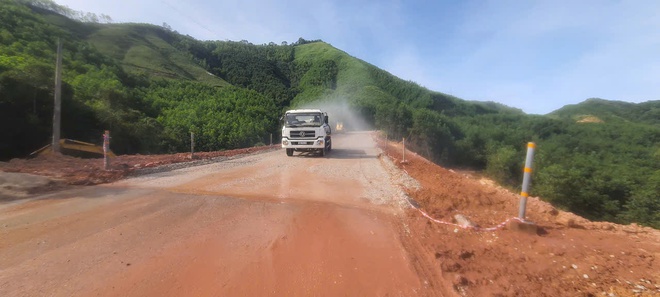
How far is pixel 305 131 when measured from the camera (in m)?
15.4

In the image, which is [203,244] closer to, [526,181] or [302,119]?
[526,181]

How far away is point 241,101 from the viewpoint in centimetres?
5219

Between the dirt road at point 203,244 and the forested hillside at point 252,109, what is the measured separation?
17.3 m

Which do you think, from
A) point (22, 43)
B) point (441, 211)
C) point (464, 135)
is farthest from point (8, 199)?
point (464, 135)

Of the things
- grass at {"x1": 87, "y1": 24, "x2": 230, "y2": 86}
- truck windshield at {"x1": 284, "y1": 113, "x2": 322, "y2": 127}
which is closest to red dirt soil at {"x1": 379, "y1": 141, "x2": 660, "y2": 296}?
truck windshield at {"x1": 284, "y1": 113, "x2": 322, "y2": 127}

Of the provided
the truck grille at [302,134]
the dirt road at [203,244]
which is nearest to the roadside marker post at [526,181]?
the dirt road at [203,244]

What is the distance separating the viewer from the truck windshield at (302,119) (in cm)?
1560

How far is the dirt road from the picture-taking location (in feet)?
10.4

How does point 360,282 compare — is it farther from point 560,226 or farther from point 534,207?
point 534,207

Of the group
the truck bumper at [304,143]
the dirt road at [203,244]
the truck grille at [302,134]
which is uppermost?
the truck grille at [302,134]

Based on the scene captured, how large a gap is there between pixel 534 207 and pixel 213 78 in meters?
75.7

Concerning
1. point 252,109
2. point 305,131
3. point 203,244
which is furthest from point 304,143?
point 252,109

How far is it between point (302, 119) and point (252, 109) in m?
34.9

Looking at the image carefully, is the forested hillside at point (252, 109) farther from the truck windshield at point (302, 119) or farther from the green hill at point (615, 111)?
the truck windshield at point (302, 119)
